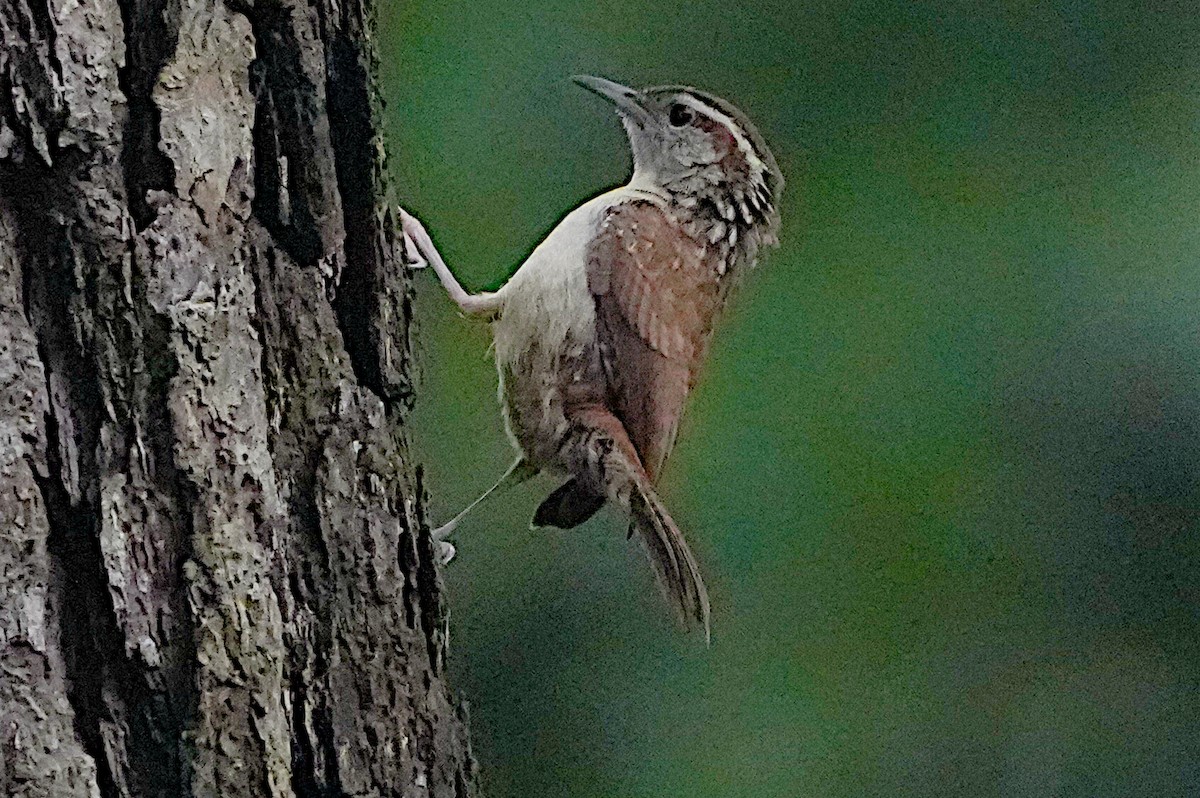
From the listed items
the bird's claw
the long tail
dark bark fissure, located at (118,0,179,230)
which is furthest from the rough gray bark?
the long tail

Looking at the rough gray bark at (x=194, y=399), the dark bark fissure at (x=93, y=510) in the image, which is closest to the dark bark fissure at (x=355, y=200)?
the rough gray bark at (x=194, y=399)

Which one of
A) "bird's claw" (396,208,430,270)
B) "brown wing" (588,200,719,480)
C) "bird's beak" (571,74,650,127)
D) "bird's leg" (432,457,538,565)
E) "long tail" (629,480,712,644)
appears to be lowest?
"long tail" (629,480,712,644)

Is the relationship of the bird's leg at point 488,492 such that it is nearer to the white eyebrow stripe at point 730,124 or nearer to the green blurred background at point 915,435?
the green blurred background at point 915,435

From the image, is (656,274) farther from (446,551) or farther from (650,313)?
(446,551)

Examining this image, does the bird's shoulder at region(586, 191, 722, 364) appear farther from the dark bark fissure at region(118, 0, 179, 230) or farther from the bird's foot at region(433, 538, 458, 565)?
the dark bark fissure at region(118, 0, 179, 230)

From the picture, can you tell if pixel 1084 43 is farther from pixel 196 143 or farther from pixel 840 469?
pixel 196 143

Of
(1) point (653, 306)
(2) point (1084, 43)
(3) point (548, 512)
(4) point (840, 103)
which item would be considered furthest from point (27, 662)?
(2) point (1084, 43)

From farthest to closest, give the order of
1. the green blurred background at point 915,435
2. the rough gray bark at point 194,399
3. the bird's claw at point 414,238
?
the green blurred background at point 915,435, the bird's claw at point 414,238, the rough gray bark at point 194,399
